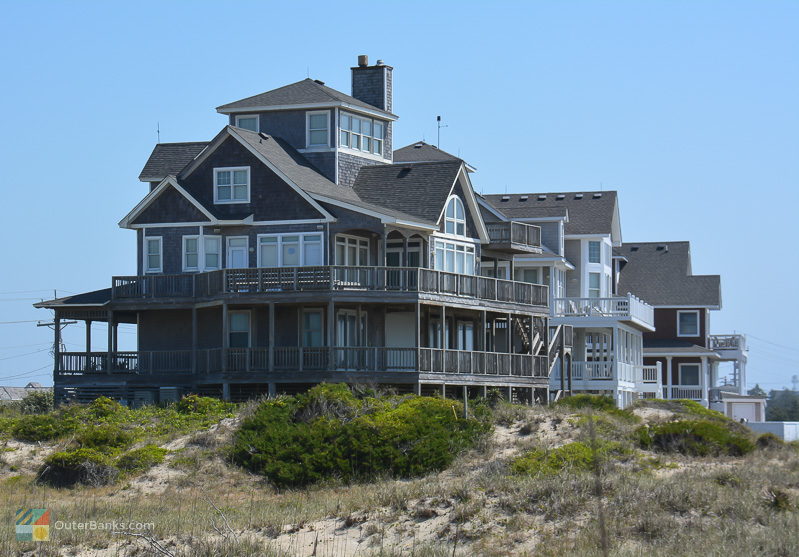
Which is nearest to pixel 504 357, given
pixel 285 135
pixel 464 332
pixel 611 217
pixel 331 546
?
pixel 464 332

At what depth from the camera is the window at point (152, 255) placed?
4869cm

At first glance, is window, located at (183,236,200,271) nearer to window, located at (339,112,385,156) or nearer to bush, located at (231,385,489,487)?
window, located at (339,112,385,156)

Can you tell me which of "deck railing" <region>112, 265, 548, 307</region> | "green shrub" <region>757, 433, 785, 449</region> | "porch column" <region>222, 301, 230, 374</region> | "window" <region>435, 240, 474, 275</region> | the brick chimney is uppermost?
the brick chimney

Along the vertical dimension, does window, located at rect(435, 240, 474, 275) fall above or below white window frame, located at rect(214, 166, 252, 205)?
below

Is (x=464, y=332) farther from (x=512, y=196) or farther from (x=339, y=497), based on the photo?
(x=339, y=497)

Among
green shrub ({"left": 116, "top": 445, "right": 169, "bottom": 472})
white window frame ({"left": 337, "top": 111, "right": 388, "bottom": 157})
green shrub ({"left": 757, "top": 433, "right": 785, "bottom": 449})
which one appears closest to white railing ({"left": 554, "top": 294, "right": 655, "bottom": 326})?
white window frame ({"left": 337, "top": 111, "right": 388, "bottom": 157})

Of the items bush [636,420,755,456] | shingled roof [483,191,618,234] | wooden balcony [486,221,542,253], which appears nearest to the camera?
bush [636,420,755,456]

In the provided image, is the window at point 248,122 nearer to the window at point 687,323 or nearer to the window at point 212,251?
the window at point 212,251

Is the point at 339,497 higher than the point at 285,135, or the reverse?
the point at 285,135

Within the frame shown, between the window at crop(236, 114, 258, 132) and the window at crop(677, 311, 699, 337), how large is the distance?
32.3 metres

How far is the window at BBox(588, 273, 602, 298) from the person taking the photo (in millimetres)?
64750

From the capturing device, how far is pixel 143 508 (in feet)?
95.8

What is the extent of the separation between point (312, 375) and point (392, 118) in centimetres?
1342

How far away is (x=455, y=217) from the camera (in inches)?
1980
